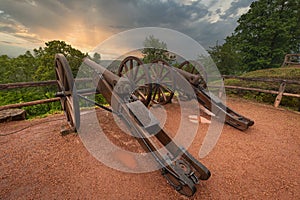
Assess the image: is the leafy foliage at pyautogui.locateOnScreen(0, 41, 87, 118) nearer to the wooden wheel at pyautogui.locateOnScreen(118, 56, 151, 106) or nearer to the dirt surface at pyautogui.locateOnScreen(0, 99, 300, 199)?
the dirt surface at pyautogui.locateOnScreen(0, 99, 300, 199)

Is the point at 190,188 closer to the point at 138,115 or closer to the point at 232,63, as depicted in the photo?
the point at 138,115

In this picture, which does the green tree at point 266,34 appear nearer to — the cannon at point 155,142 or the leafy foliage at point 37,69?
the cannon at point 155,142

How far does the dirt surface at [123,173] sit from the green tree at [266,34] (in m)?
10.7

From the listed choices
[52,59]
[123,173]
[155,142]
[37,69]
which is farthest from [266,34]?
[37,69]

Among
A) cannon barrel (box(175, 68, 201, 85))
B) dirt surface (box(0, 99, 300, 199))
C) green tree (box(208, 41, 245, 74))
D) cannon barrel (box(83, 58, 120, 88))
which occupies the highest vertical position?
green tree (box(208, 41, 245, 74))

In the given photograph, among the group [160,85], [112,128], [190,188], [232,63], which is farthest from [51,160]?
[232,63]

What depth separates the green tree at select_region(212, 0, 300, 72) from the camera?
991 centimetres

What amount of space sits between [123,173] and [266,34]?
13559 mm

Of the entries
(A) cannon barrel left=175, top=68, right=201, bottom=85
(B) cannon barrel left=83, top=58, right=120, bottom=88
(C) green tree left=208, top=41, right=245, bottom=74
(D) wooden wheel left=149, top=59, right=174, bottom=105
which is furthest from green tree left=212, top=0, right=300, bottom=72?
(B) cannon barrel left=83, top=58, right=120, bottom=88

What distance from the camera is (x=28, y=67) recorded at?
16.5 meters

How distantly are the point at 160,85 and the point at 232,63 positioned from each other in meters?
11.3

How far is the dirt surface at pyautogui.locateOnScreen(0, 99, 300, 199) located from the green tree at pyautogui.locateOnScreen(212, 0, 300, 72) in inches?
423

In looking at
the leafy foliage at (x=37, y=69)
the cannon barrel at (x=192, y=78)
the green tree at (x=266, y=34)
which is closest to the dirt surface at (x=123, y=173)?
the cannon barrel at (x=192, y=78)

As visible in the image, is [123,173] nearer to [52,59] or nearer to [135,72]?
[135,72]
